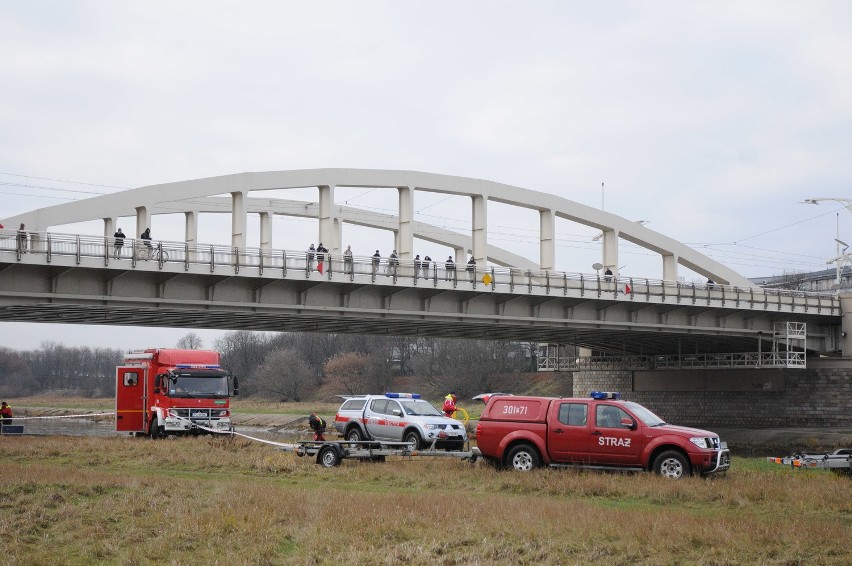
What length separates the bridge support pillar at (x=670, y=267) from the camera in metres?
57.1

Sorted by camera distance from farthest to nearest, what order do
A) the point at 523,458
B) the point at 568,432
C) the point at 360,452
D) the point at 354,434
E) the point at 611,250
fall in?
1. the point at 611,250
2. the point at 354,434
3. the point at 360,452
4. the point at 523,458
5. the point at 568,432

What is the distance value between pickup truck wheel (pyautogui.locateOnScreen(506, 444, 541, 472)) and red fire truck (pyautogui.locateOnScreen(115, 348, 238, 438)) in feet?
46.8

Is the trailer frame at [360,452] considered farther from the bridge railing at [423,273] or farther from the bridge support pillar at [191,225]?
the bridge support pillar at [191,225]

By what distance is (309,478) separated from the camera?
20.3 meters

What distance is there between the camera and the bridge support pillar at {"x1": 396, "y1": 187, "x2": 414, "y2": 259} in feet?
152

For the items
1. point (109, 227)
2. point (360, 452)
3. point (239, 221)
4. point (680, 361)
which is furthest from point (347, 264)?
point (680, 361)

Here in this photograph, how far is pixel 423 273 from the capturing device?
4075 centimetres

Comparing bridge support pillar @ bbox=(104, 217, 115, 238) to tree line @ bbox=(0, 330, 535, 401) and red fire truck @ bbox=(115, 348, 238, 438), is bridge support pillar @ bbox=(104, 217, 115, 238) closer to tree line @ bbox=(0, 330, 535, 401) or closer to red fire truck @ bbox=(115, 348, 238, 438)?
red fire truck @ bbox=(115, 348, 238, 438)

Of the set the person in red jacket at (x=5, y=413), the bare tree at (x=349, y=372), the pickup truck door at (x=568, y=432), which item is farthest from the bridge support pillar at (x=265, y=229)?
the bare tree at (x=349, y=372)

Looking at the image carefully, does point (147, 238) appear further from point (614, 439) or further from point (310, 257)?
point (614, 439)

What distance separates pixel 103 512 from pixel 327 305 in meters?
25.2

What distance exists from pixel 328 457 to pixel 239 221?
2174 centimetres

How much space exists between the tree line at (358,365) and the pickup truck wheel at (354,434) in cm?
6119

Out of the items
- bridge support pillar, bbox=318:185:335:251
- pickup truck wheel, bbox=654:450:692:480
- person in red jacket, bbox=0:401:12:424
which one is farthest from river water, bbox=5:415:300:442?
pickup truck wheel, bbox=654:450:692:480
